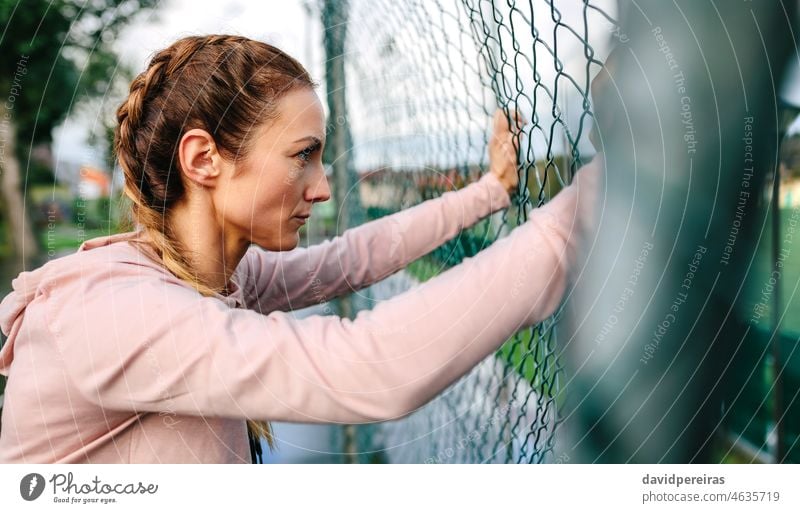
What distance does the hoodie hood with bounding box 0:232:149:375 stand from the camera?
0.47 metres

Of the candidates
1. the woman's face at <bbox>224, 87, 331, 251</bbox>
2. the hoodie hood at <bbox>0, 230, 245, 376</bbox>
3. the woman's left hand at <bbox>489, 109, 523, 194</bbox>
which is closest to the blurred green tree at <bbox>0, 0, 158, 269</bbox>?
the hoodie hood at <bbox>0, 230, 245, 376</bbox>

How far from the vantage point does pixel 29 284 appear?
1.61 ft

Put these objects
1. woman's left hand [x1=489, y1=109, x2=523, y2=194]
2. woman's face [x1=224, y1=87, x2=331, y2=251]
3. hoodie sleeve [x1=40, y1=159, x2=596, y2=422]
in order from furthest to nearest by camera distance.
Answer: woman's left hand [x1=489, y1=109, x2=523, y2=194] < woman's face [x1=224, y1=87, x2=331, y2=251] < hoodie sleeve [x1=40, y1=159, x2=596, y2=422]

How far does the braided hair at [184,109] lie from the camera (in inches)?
20.1

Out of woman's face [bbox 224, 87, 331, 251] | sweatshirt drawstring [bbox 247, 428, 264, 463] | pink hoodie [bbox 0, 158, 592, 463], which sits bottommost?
sweatshirt drawstring [bbox 247, 428, 264, 463]

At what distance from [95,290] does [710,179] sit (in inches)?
18.0

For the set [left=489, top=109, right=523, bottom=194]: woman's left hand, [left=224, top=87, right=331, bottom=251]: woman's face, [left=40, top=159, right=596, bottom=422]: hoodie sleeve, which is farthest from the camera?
[left=489, top=109, right=523, bottom=194]: woman's left hand

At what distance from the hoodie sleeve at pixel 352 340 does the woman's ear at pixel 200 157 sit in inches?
5.0

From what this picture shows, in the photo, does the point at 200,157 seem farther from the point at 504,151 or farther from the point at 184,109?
the point at 504,151

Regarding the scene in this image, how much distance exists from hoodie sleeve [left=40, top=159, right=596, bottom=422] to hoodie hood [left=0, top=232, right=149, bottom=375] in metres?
0.07

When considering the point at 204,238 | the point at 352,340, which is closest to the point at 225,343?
the point at 352,340

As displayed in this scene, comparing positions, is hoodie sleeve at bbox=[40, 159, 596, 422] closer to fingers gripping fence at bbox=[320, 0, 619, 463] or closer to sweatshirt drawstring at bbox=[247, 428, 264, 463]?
fingers gripping fence at bbox=[320, 0, 619, 463]

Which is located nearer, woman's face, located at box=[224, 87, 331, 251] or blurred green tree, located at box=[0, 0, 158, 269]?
woman's face, located at box=[224, 87, 331, 251]
